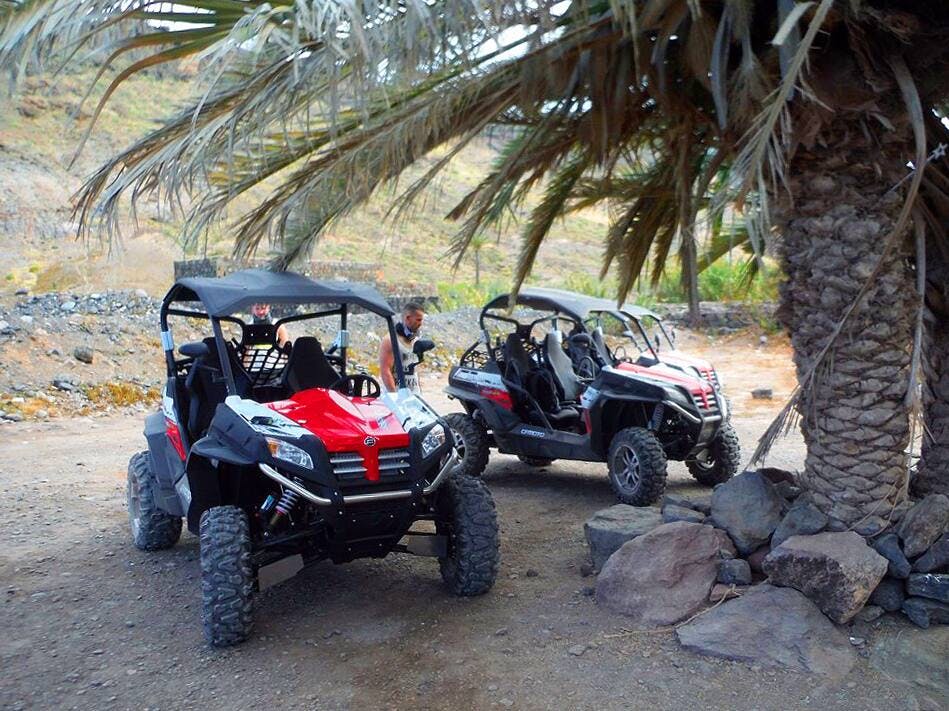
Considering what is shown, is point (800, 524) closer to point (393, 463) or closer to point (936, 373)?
point (936, 373)

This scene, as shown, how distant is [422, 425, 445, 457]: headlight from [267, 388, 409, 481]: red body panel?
118mm

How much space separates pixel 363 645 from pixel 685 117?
3.53 meters

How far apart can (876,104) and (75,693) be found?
4823mm

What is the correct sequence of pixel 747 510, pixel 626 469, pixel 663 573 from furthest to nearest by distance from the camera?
pixel 626 469, pixel 747 510, pixel 663 573

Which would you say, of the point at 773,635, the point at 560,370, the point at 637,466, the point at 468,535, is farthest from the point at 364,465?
the point at 560,370

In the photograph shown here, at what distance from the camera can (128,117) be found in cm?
4194

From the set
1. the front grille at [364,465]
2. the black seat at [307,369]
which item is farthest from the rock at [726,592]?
the black seat at [307,369]

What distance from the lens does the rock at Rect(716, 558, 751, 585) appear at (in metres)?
5.03

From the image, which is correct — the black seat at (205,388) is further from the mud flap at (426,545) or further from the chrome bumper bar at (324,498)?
the mud flap at (426,545)

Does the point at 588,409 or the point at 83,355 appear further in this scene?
the point at 83,355

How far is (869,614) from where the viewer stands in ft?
15.5

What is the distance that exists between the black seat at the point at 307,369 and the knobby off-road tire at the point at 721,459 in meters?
3.55

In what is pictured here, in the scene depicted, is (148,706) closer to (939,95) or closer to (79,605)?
(79,605)

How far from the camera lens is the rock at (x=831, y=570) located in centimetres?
459
